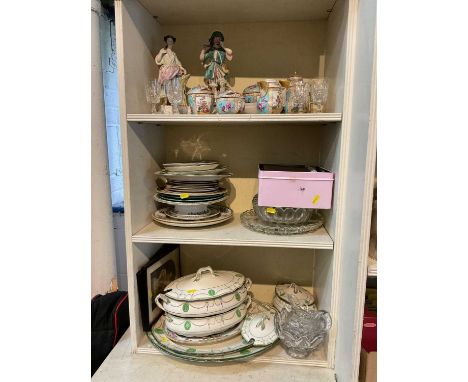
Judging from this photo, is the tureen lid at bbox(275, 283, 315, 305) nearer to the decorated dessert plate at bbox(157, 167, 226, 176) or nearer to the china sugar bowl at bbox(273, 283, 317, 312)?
the china sugar bowl at bbox(273, 283, 317, 312)

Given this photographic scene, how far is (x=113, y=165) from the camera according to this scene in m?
1.35

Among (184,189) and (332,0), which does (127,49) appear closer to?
(184,189)

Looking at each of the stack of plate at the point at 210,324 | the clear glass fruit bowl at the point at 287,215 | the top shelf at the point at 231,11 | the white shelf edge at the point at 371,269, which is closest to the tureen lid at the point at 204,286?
the stack of plate at the point at 210,324

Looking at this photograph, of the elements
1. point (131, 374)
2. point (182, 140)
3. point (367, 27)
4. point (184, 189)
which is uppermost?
point (367, 27)

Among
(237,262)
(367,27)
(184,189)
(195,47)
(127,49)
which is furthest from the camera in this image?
(237,262)

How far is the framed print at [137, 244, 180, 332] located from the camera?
3.28 ft

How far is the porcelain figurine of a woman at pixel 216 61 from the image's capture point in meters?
0.97

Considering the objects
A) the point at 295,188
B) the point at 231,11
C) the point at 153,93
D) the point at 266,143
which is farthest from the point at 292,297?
the point at 231,11

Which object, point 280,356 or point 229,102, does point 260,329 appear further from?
point 229,102

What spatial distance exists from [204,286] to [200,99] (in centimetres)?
60

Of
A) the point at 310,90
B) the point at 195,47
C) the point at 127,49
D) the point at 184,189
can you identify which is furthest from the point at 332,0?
the point at 184,189

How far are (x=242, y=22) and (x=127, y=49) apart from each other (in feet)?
1.47

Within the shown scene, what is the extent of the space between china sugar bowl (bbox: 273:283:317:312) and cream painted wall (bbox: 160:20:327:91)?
2.57 feet

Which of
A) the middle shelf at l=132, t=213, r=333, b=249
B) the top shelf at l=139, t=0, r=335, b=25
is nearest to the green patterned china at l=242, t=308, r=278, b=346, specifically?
the middle shelf at l=132, t=213, r=333, b=249
